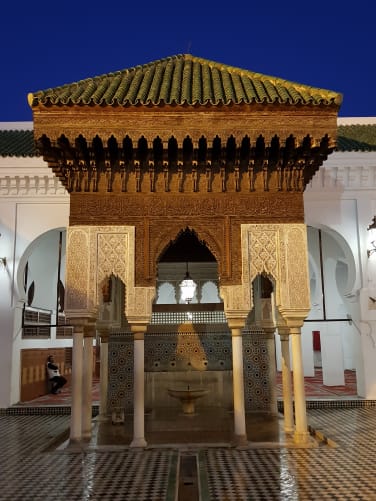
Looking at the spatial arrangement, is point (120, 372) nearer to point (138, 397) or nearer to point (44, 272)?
point (138, 397)

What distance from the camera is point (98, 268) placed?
4574 millimetres

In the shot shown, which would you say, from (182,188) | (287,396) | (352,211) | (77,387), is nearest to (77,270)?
(77,387)

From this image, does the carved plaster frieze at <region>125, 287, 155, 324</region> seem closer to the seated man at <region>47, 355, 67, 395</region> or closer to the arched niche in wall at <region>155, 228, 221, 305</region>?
the arched niche in wall at <region>155, 228, 221, 305</region>

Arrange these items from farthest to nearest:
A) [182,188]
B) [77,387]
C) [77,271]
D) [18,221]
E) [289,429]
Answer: [18,221], [289,429], [182,188], [77,271], [77,387]

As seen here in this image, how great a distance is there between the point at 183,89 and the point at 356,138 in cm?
423

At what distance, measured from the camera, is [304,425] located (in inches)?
175

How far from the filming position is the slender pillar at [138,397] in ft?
14.2

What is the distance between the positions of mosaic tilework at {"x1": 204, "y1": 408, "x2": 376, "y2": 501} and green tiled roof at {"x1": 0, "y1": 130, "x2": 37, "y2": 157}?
16.4ft

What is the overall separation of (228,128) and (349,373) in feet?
30.7

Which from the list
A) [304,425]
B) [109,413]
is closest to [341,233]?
[304,425]

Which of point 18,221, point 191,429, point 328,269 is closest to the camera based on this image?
point 191,429

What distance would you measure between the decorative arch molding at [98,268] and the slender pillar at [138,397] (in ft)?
0.61

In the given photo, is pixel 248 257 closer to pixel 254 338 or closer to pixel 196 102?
pixel 196 102

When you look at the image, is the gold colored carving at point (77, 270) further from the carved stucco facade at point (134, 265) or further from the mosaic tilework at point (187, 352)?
the mosaic tilework at point (187, 352)
